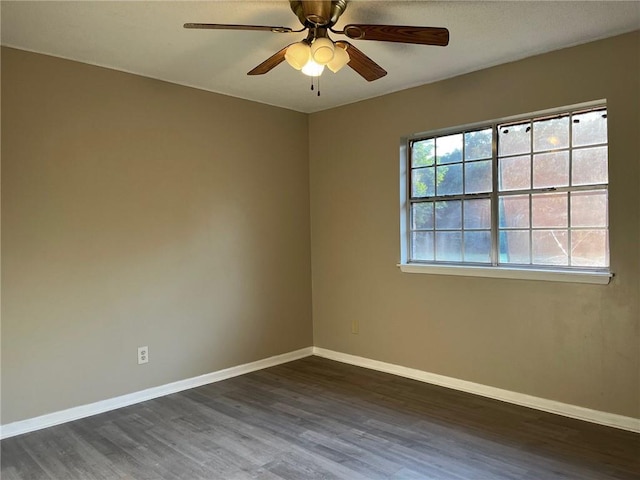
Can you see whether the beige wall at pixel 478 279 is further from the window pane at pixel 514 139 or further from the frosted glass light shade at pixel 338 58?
the frosted glass light shade at pixel 338 58

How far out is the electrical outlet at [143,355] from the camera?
11.5 feet

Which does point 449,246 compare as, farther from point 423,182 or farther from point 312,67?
point 312,67

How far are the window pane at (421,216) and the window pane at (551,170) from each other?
89cm

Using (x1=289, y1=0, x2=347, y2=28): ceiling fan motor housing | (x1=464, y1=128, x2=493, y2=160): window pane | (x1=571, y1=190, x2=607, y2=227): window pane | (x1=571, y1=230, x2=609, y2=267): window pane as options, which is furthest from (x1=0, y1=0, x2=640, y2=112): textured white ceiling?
(x1=571, y1=230, x2=609, y2=267): window pane

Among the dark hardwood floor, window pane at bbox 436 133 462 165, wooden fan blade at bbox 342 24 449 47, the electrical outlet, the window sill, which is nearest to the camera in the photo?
wooden fan blade at bbox 342 24 449 47

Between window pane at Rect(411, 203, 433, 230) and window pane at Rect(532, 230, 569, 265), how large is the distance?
2.86ft

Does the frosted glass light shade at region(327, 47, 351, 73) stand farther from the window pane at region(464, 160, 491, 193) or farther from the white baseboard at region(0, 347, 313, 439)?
the white baseboard at region(0, 347, 313, 439)

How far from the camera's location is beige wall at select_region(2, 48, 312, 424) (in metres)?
2.99

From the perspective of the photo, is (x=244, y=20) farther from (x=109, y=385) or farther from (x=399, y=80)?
(x=109, y=385)

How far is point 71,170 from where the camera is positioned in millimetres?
3172

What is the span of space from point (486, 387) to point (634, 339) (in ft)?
3.52

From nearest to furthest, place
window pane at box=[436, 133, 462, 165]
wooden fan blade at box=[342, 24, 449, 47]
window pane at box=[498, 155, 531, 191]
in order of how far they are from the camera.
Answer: wooden fan blade at box=[342, 24, 449, 47], window pane at box=[498, 155, 531, 191], window pane at box=[436, 133, 462, 165]

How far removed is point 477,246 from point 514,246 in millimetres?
292

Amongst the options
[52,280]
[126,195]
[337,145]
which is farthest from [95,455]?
[337,145]
